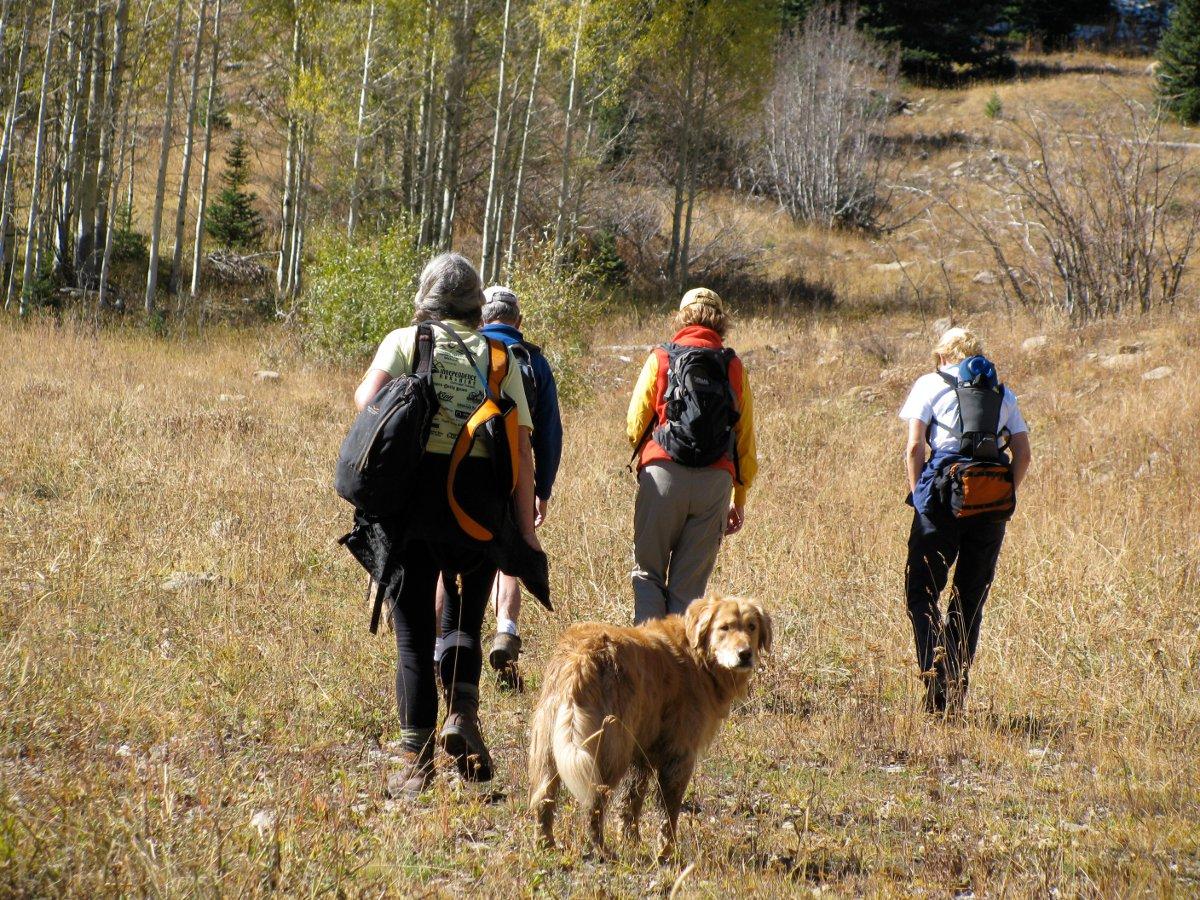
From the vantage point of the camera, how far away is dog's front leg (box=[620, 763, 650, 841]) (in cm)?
342

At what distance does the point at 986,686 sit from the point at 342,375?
38.4ft

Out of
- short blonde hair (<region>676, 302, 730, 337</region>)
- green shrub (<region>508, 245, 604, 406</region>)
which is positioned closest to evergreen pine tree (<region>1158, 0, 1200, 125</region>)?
green shrub (<region>508, 245, 604, 406</region>)

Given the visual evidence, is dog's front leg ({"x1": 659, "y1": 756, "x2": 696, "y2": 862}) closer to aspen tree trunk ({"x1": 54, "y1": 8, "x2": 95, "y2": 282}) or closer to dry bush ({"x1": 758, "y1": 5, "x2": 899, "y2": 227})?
aspen tree trunk ({"x1": 54, "y1": 8, "x2": 95, "y2": 282})

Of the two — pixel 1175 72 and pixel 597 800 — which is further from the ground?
pixel 1175 72

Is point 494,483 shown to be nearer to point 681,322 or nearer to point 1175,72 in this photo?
point 681,322

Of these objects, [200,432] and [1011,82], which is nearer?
[200,432]

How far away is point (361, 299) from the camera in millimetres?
15617

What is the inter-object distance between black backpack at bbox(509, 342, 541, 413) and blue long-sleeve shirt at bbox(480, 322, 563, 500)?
1cm

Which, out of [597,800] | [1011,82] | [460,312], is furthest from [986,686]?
[1011,82]

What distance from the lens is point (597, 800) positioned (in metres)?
3.15

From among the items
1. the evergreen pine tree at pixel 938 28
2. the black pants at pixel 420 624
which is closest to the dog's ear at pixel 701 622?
the black pants at pixel 420 624

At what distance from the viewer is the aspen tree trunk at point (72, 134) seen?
19116 mm

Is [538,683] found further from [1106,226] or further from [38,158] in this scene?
[38,158]

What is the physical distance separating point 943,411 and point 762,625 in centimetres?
176
